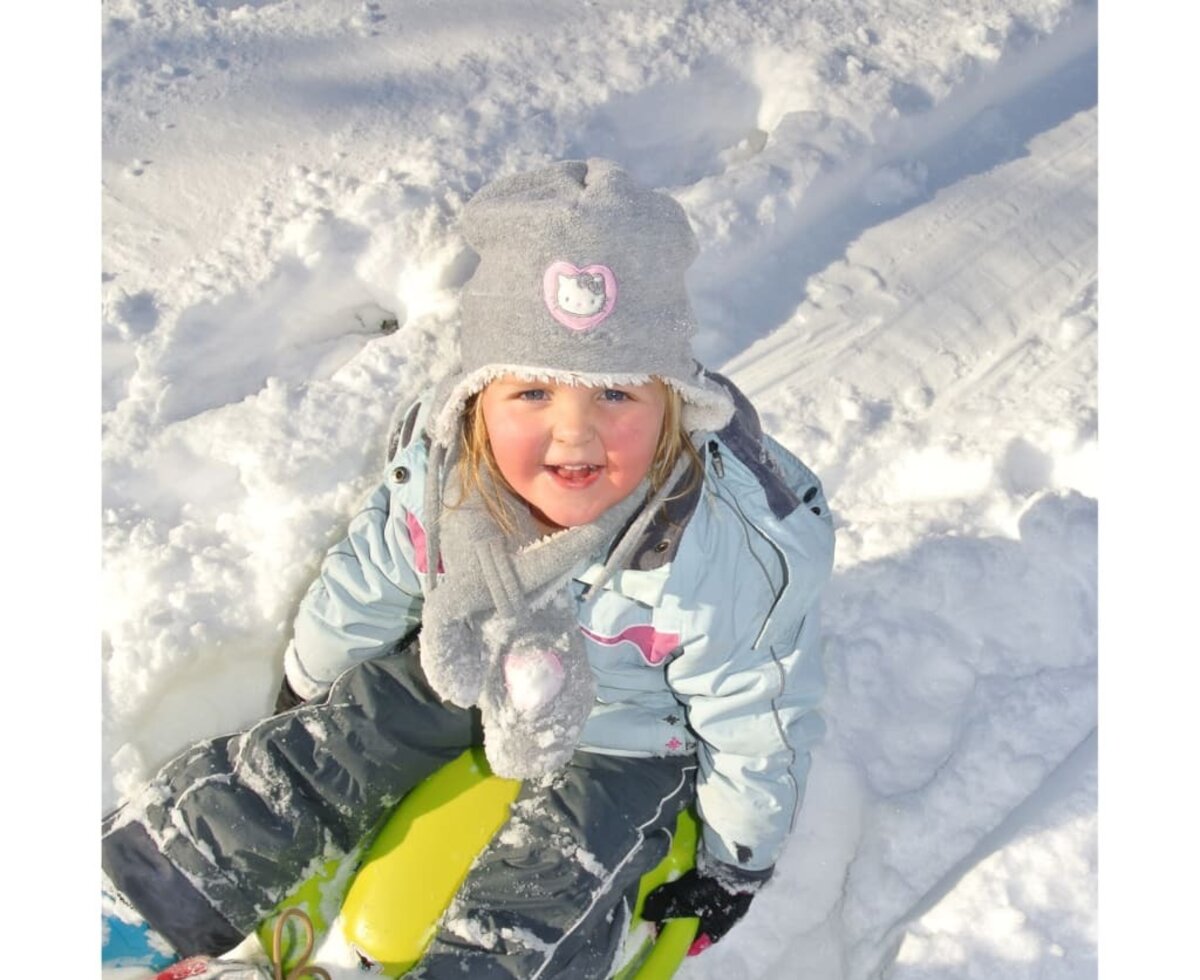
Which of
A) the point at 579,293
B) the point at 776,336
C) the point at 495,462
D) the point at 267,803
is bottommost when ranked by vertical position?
the point at 267,803

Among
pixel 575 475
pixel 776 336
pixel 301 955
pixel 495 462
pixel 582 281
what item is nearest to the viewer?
pixel 582 281

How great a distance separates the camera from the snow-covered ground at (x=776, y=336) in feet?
5.76

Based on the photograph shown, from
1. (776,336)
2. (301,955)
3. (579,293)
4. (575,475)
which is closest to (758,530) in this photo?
(575,475)

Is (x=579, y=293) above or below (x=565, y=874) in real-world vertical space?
above

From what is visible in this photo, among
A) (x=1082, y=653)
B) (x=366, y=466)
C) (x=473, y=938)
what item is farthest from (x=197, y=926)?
(x=1082, y=653)

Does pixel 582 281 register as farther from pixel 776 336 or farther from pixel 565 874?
pixel 776 336

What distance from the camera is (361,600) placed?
1.61 m

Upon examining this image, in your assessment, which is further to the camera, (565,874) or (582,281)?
(565,874)

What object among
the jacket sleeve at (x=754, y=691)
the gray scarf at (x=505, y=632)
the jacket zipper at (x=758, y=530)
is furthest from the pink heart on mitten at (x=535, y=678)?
the jacket zipper at (x=758, y=530)

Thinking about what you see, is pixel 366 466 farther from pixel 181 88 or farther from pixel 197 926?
pixel 181 88

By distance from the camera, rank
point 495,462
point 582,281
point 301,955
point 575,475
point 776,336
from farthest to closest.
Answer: point 776,336 → point 301,955 → point 495,462 → point 575,475 → point 582,281

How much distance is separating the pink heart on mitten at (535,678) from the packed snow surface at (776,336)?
1.60 feet

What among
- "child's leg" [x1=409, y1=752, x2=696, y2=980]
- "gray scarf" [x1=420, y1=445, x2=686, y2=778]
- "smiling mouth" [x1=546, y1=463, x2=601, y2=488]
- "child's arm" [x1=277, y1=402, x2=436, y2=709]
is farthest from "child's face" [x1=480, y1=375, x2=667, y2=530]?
"child's leg" [x1=409, y1=752, x2=696, y2=980]

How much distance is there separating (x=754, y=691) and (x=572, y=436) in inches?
16.1
